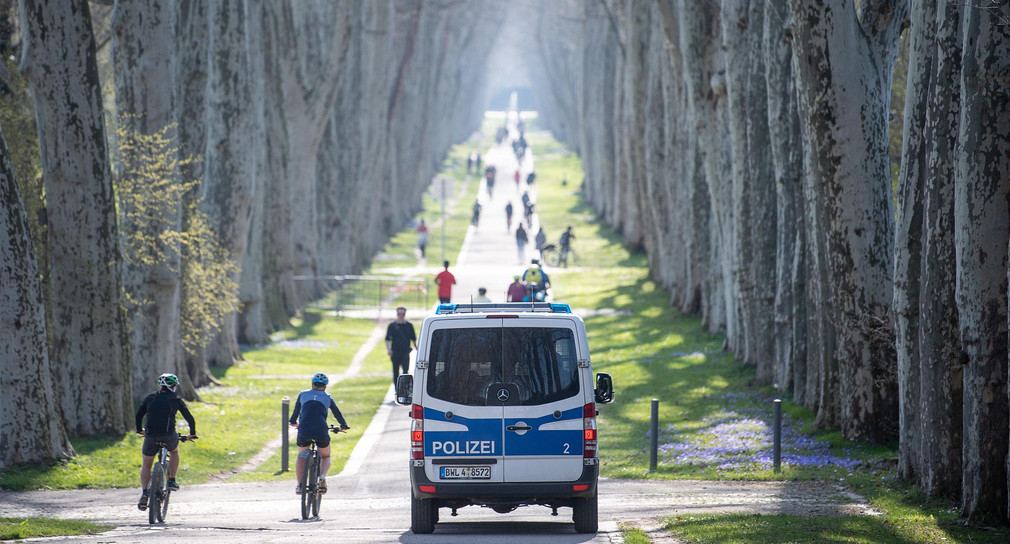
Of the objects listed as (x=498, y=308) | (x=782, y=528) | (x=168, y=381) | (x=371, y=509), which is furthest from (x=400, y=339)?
(x=782, y=528)

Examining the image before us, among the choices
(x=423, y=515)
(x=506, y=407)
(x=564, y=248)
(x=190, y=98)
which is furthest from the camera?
(x=564, y=248)

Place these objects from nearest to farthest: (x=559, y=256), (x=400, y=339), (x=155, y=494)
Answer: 1. (x=155, y=494)
2. (x=400, y=339)
3. (x=559, y=256)

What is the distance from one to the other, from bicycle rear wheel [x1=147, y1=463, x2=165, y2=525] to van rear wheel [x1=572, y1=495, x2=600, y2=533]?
169 inches

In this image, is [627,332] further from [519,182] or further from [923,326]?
[519,182]

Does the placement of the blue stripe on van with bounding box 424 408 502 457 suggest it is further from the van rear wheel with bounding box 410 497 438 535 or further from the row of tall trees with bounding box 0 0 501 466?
the row of tall trees with bounding box 0 0 501 466

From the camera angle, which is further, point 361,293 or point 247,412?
point 361,293

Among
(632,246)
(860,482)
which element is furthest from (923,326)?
(632,246)

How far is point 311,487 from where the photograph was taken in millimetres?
13977

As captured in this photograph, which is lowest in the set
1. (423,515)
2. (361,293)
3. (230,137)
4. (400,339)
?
(361,293)

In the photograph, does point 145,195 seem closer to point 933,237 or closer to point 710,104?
point 710,104

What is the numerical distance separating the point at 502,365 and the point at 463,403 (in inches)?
18.4

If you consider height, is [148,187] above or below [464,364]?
above

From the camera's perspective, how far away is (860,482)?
14.9 m

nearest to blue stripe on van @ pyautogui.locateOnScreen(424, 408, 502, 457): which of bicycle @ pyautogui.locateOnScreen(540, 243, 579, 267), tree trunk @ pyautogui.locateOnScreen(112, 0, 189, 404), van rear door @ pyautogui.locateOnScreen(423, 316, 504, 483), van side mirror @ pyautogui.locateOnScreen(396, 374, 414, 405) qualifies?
van rear door @ pyautogui.locateOnScreen(423, 316, 504, 483)
